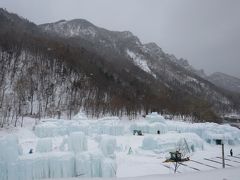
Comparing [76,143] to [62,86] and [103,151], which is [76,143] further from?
[62,86]

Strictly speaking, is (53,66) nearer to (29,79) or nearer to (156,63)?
(29,79)

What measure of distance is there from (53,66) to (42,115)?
27.0 meters

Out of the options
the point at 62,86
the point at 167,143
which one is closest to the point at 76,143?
the point at 167,143

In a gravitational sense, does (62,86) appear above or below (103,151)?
above

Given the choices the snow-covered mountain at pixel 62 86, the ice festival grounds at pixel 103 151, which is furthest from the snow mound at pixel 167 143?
the snow-covered mountain at pixel 62 86

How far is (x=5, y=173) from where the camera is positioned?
12.8 m

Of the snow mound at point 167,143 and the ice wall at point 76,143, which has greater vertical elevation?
the ice wall at point 76,143

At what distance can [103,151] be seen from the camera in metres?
18.6

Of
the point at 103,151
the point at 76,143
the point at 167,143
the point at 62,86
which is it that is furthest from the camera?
the point at 62,86

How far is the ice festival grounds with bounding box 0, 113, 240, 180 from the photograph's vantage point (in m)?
13.9

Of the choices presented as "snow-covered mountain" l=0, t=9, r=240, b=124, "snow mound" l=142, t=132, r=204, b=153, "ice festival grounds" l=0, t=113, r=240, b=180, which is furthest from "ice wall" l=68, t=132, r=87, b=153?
"snow-covered mountain" l=0, t=9, r=240, b=124

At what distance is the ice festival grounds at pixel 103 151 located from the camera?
13859 mm

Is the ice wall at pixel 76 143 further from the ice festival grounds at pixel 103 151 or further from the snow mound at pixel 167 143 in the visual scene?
the snow mound at pixel 167 143

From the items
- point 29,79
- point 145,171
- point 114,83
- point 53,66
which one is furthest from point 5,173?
point 114,83
